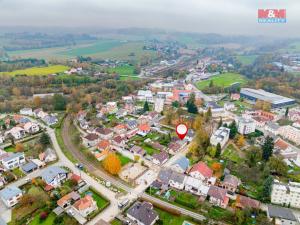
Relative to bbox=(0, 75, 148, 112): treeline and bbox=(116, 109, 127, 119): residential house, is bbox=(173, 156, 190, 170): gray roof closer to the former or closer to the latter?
A: bbox=(116, 109, 127, 119): residential house

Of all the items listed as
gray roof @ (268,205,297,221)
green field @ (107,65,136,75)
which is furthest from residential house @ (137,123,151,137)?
green field @ (107,65,136,75)

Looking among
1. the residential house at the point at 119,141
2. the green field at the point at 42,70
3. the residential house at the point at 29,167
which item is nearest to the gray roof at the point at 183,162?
the residential house at the point at 119,141

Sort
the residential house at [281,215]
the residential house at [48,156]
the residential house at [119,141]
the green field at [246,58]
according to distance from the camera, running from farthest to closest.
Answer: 1. the green field at [246,58]
2. the residential house at [119,141]
3. the residential house at [48,156]
4. the residential house at [281,215]

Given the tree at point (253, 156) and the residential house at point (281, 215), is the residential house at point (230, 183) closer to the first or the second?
the residential house at point (281, 215)

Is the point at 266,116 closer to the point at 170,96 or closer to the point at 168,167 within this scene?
the point at 170,96

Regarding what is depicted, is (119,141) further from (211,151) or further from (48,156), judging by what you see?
(211,151)

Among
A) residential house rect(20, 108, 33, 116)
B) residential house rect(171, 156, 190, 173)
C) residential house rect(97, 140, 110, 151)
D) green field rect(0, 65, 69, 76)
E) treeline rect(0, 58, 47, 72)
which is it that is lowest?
residential house rect(171, 156, 190, 173)
